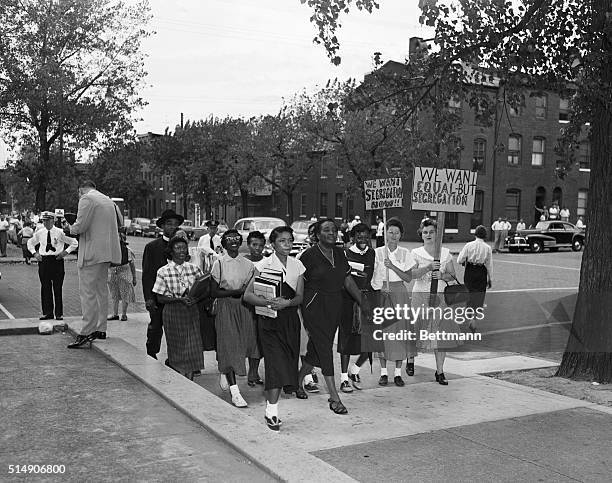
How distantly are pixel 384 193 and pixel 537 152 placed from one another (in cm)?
4287

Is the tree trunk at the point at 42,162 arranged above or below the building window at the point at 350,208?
above

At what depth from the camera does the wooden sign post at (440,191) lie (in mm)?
8039

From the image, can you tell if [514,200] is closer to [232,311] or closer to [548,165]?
[548,165]

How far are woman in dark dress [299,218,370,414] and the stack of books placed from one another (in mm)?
415

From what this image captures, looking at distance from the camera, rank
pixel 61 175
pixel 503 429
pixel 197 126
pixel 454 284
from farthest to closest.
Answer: pixel 197 126 → pixel 61 175 → pixel 454 284 → pixel 503 429

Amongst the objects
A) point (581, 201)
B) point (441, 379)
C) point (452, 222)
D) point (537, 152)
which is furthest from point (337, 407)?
point (581, 201)

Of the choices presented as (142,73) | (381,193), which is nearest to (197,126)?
(142,73)

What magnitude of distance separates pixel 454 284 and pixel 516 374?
4.36 ft

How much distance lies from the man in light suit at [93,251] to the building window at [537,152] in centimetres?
4441

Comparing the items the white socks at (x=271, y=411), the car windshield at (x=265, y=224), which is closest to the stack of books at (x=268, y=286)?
the white socks at (x=271, y=411)

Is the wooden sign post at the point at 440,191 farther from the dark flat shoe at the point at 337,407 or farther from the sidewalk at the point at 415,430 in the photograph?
the dark flat shoe at the point at 337,407

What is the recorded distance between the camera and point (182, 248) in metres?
7.19

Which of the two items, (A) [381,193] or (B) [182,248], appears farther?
(A) [381,193]

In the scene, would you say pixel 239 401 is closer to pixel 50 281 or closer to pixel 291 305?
pixel 291 305
